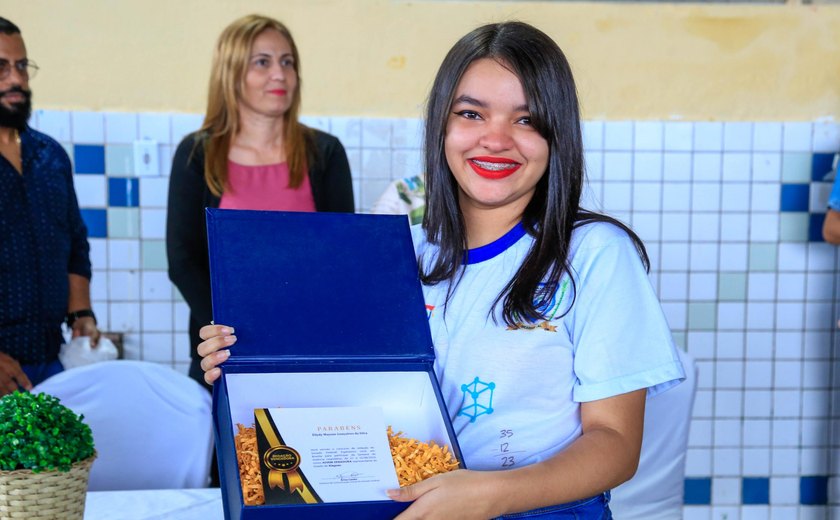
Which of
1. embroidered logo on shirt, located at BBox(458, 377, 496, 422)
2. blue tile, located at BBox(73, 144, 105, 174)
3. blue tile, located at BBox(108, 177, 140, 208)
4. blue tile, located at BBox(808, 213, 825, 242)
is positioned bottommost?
embroidered logo on shirt, located at BBox(458, 377, 496, 422)

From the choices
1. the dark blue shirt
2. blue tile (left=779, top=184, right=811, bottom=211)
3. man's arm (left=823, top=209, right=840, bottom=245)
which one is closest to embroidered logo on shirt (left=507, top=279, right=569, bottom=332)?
the dark blue shirt

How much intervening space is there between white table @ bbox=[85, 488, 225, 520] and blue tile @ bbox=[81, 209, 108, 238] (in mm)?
1689

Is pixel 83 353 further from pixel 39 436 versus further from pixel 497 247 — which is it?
pixel 497 247

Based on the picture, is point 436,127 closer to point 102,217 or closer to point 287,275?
point 287,275

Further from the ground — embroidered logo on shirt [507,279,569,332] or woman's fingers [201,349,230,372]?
embroidered logo on shirt [507,279,569,332]

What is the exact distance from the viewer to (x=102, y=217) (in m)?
3.08

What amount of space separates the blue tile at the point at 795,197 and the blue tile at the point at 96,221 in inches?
92.9

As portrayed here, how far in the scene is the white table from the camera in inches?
56.7

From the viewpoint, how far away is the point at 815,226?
3.24 metres

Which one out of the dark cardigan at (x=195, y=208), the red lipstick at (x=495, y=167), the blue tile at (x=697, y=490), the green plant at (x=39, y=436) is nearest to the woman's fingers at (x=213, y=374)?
the green plant at (x=39, y=436)

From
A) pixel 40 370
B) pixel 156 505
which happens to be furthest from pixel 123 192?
pixel 156 505

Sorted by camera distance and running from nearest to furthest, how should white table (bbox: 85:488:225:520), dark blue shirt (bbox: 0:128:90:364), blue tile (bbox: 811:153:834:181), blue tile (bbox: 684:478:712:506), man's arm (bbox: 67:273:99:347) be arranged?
white table (bbox: 85:488:225:520) < dark blue shirt (bbox: 0:128:90:364) < man's arm (bbox: 67:273:99:347) < blue tile (bbox: 811:153:834:181) < blue tile (bbox: 684:478:712:506)

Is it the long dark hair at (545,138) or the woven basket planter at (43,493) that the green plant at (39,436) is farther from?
the long dark hair at (545,138)

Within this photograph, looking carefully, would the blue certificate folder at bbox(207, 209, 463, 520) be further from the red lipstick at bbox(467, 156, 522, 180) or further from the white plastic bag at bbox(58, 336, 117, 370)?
the white plastic bag at bbox(58, 336, 117, 370)
